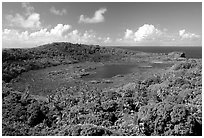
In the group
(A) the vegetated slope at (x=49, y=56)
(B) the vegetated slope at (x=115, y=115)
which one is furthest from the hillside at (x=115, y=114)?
(A) the vegetated slope at (x=49, y=56)

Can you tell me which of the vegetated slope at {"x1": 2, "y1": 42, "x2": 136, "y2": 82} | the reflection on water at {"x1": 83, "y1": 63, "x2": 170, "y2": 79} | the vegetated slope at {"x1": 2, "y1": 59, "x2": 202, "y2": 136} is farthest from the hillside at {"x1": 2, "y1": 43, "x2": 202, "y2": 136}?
the vegetated slope at {"x1": 2, "y1": 42, "x2": 136, "y2": 82}

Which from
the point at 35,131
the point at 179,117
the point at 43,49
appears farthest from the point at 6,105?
the point at 43,49

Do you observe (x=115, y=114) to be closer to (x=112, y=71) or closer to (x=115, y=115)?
(x=115, y=115)

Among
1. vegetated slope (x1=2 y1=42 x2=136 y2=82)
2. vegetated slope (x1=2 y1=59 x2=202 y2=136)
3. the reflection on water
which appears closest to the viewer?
vegetated slope (x1=2 y1=59 x2=202 y2=136)

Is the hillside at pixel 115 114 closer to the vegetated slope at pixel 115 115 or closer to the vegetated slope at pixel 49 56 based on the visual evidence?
the vegetated slope at pixel 115 115

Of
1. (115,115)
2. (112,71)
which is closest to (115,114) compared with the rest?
(115,115)

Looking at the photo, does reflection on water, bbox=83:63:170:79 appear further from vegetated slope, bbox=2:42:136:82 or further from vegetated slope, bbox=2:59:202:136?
vegetated slope, bbox=2:59:202:136
